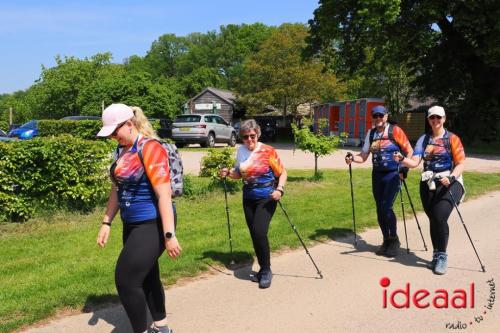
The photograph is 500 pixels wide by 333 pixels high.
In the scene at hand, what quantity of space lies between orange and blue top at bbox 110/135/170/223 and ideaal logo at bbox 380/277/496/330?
98.6 inches

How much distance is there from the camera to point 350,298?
507 centimetres

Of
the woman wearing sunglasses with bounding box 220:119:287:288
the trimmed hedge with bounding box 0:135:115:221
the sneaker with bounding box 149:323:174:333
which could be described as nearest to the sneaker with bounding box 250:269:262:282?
the woman wearing sunglasses with bounding box 220:119:287:288

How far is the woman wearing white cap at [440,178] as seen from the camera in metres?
5.86

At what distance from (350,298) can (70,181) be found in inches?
196

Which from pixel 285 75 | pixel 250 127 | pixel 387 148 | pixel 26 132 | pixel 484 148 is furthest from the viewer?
pixel 285 75

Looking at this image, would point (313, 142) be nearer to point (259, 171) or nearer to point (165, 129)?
point (259, 171)

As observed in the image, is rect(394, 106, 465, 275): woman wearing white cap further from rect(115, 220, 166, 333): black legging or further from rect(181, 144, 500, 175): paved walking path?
rect(181, 144, 500, 175): paved walking path

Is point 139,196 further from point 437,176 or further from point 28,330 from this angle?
point 437,176

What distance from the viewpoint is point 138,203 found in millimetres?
3666


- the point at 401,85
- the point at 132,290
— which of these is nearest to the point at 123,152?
the point at 132,290

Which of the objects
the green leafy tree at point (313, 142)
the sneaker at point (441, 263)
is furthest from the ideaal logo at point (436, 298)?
the green leafy tree at point (313, 142)

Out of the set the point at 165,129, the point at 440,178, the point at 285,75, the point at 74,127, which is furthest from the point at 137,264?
the point at 285,75

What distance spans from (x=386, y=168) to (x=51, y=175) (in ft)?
16.0

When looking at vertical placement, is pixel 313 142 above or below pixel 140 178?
below
